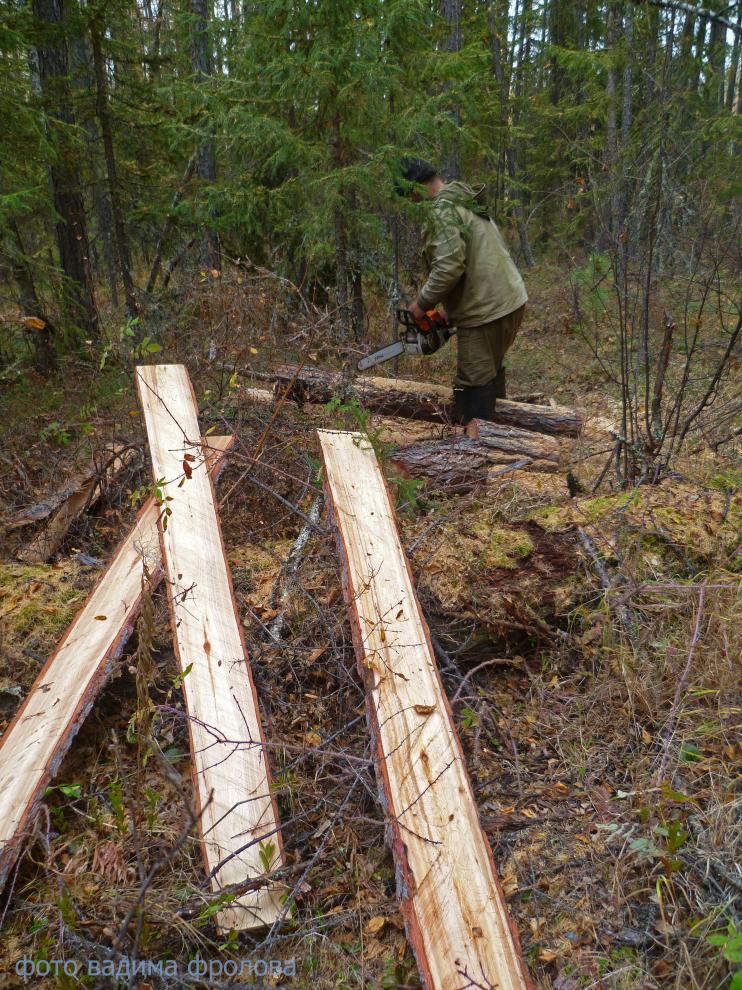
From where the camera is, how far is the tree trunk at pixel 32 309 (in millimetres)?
6284

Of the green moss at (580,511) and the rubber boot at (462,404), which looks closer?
the green moss at (580,511)

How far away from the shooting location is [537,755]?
7.93 ft

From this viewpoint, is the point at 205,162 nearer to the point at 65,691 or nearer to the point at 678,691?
the point at 65,691

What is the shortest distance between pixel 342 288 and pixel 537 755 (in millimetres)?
5130

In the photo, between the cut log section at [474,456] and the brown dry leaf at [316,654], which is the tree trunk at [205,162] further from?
the brown dry leaf at [316,654]

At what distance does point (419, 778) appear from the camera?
201 cm

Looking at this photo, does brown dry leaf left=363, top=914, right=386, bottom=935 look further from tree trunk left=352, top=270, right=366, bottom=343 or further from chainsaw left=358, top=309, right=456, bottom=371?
tree trunk left=352, top=270, right=366, bottom=343

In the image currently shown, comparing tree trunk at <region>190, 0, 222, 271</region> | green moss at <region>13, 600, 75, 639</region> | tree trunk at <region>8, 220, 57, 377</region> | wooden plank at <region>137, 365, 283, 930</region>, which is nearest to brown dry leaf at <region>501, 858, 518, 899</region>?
wooden plank at <region>137, 365, 283, 930</region>

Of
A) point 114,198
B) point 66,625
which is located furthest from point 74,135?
point 66,625

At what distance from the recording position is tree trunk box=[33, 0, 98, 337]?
6816 mm

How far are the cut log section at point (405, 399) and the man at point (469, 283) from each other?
19 cm

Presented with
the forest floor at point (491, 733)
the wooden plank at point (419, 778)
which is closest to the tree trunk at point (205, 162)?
the forest floor at point (491, 733)

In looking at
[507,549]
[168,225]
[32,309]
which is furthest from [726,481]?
[168,225]

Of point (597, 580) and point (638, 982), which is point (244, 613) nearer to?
point (597, 580)
